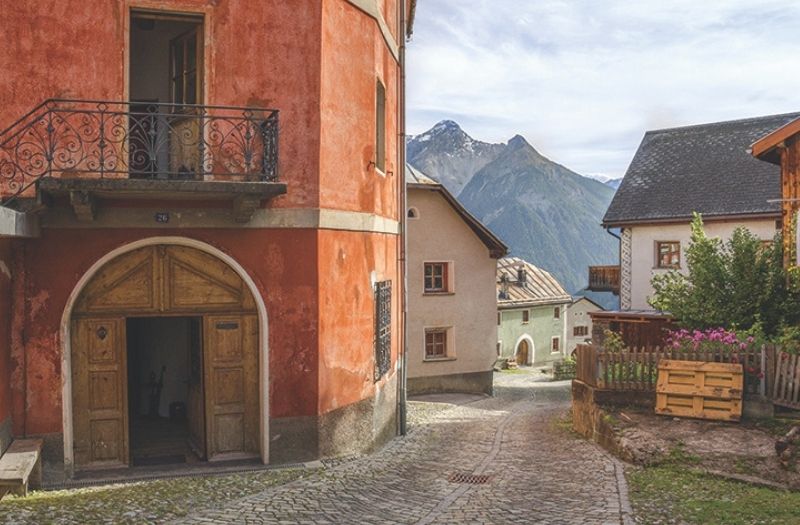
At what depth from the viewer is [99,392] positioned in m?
10.1

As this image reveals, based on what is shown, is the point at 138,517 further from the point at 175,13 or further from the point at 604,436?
the point at 604,436

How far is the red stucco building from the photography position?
9414 millimetres

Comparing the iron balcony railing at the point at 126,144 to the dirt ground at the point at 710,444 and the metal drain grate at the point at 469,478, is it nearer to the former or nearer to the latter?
the metal drain grate at the point at 469,478

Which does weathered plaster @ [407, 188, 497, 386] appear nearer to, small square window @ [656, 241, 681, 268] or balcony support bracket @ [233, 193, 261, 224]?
small square window @ [656, 241, 681, 268]

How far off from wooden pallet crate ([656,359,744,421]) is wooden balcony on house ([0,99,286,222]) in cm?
783

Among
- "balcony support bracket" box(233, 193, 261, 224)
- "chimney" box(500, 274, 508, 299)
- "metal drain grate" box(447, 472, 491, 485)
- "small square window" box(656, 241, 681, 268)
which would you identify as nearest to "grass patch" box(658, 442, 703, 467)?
"metal drain grate" box(447, 472, 491, 485)

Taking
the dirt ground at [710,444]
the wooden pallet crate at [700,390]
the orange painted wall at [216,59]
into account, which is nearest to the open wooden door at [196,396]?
the orange painted wall at [216,59]

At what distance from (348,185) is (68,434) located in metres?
5.58

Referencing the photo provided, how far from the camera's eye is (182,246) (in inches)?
404

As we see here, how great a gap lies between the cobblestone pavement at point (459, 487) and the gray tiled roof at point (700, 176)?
16.4 metres

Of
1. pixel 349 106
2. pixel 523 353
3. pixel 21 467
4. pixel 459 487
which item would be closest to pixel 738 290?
pixel 459 487

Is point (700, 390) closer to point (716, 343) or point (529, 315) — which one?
point (716, 343)

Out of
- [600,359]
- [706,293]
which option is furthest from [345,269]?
[706,293]

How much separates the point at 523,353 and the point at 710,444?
39799 millimetres
